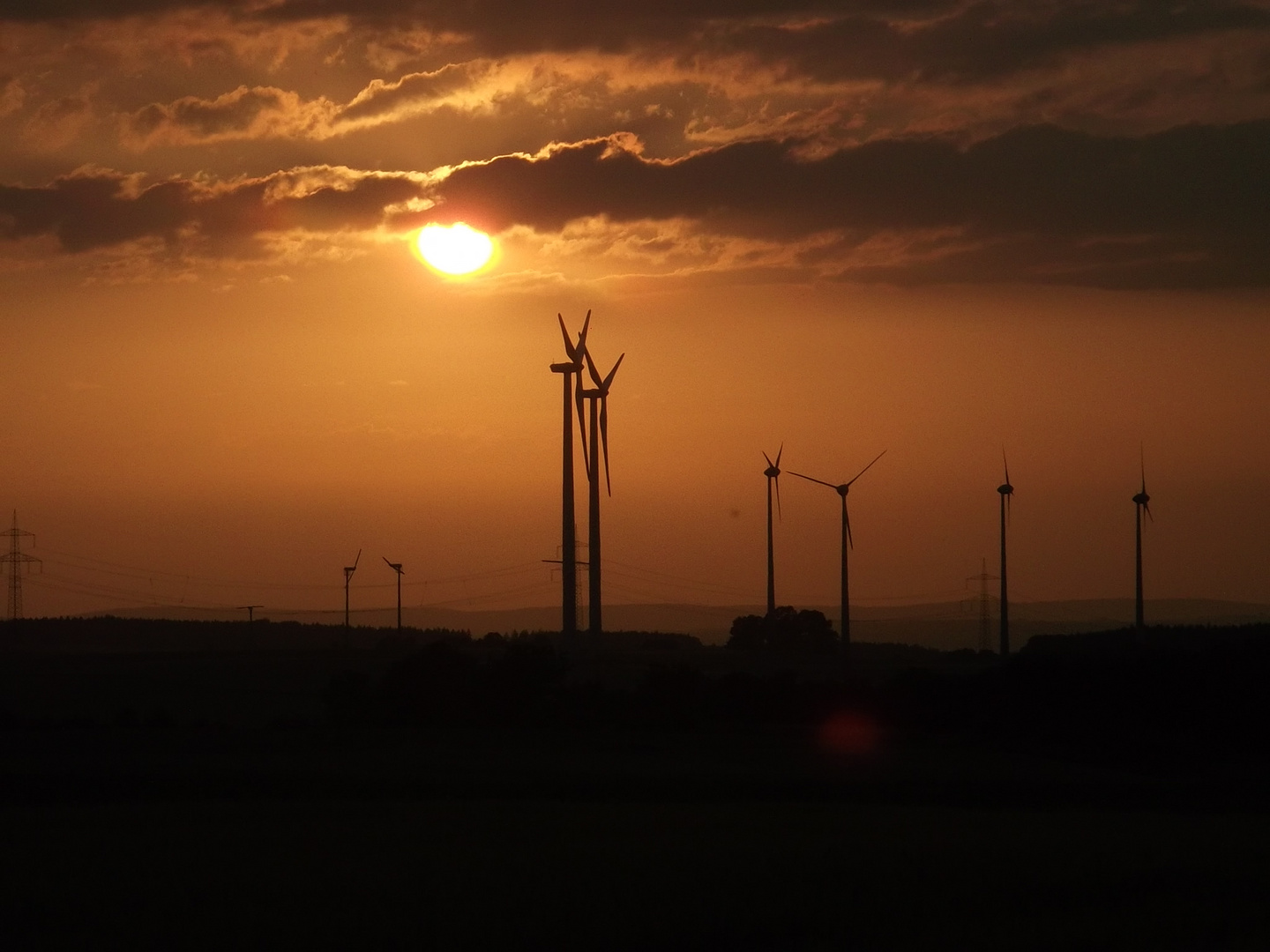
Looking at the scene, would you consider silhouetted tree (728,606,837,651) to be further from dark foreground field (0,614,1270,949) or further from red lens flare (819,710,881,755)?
red lens flare (819,710,881,755)

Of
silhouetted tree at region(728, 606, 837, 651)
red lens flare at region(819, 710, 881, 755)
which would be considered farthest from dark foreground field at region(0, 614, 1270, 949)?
silhouetted tree at region(728, 606, 837, 651)

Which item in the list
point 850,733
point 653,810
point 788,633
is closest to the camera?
point 653,810

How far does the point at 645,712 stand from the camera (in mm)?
78312

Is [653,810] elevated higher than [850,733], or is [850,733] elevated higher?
[653,810]

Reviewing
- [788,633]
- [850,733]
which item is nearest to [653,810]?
[850,733]

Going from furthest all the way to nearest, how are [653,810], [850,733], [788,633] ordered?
[788,633], [850,733], [653,810]

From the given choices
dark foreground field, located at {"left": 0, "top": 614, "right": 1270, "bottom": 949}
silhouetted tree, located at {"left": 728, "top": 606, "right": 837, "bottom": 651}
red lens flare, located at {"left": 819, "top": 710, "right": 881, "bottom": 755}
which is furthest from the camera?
silhouetted tree, located at {"left": 728, "top": 606, "right": 837, "bottom": 651}

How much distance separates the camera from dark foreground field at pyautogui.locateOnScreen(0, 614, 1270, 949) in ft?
90.9

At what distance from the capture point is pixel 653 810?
143 ft

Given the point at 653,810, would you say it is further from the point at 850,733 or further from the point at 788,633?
the point at 788,633

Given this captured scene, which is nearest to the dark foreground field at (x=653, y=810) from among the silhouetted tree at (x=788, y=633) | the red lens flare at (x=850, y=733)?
the red lens flare at (x=850, y=733)

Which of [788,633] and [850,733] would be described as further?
[788,633]

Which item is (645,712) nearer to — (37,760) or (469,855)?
(37,760)

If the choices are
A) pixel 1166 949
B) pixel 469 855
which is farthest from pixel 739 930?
pixel 469 855
